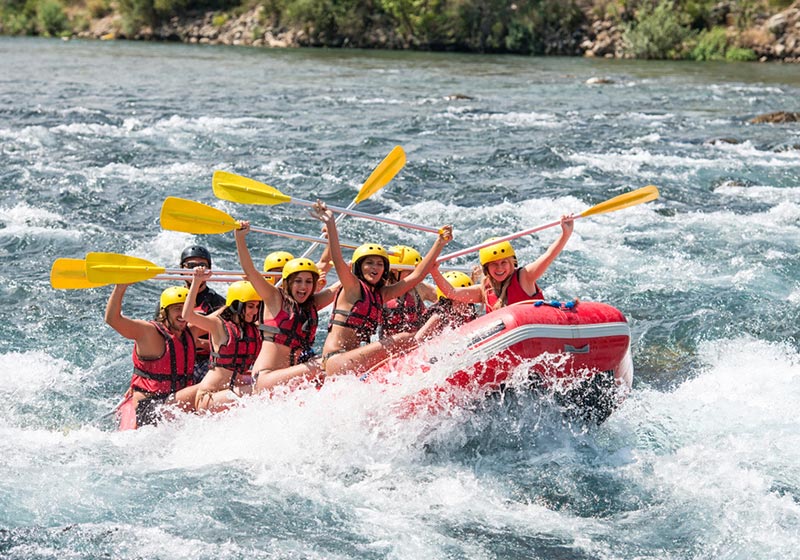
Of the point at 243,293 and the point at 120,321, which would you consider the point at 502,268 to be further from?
the point at 120,321

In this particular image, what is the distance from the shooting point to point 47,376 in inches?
325

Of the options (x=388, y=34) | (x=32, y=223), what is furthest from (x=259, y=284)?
(x=388, y=34)

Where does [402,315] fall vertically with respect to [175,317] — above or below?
below

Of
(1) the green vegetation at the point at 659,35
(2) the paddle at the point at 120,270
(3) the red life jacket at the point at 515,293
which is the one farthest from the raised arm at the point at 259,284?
(1) the green vegetation at the point at 659,35

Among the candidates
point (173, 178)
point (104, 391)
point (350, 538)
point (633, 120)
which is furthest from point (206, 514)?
point (633, 120)

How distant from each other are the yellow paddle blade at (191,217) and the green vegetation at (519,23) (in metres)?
30.7

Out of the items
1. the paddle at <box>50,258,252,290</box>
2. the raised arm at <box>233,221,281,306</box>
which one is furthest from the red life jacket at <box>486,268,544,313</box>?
the paddle at <box>50,258,252,290</box>

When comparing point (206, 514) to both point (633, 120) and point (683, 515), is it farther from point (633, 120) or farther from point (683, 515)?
point (633, 120)

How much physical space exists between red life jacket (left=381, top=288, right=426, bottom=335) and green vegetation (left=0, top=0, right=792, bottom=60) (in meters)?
30.3

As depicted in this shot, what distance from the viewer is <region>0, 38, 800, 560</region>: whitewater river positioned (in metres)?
5.72

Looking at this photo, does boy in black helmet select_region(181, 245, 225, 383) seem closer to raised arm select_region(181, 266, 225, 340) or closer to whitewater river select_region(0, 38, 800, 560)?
raised arm select_region(181, 266, 225, 340)

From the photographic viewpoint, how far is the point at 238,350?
714cm

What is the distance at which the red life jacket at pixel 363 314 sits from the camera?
6.82 meters

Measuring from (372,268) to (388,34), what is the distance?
36.5 metres
